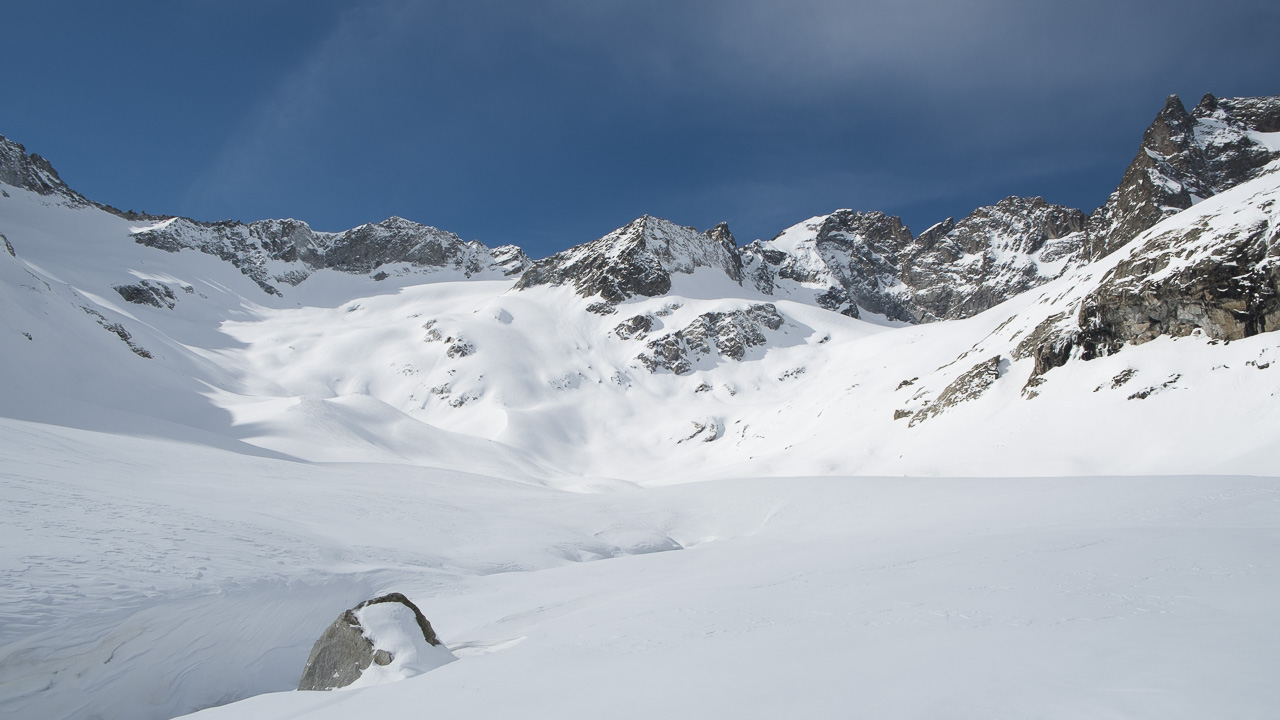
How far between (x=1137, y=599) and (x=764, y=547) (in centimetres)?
743

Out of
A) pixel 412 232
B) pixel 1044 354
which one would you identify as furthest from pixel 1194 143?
pixel 412 232

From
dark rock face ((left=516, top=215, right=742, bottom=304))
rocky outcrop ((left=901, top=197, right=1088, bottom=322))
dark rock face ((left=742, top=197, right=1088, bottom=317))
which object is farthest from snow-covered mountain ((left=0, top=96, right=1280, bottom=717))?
rocky outcrop ((left=901, top=197, right=1088, bottom=322))

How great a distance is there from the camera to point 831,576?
8.41m

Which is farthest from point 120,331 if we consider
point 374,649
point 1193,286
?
point 1193,286

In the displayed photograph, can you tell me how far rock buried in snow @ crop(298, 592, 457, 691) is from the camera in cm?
675

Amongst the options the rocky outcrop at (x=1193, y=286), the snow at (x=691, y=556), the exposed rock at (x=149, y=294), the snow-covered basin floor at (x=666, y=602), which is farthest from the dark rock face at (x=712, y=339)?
the exposed rock at (x=149, y=294)

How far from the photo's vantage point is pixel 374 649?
6.99m

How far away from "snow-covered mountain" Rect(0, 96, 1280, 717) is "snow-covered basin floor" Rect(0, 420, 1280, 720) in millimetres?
105

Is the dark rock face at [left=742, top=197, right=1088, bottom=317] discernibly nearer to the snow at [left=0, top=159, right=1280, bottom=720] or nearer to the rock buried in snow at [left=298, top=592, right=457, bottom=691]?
the snow at [left=0, top=159, right=1280, bottom=720]

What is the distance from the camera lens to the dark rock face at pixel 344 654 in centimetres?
695

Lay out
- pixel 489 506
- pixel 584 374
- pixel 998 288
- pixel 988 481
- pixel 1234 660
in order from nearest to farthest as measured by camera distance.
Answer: pixel 1234 660 < pixel 988 481 < pixel 489 506 < pixel 584 374 < pixel 998 288

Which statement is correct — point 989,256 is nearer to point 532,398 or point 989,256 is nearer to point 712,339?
point 712,339

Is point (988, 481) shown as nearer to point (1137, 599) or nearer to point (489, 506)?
point (1137, 599)

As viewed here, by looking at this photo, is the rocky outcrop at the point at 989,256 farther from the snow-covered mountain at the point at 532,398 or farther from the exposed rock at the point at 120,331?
the exposed rock at the point at 120,331
